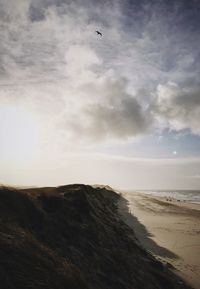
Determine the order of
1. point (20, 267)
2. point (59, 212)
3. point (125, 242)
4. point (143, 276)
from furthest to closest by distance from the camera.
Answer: point (125, 242)
point (59, 212)
point (143, 276)
point (20, 267)

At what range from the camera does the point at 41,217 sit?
35.9ft

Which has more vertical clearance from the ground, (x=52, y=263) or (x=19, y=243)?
(x=19, y=243)

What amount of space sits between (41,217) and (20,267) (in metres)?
4.34

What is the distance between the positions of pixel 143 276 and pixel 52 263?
16.1ft

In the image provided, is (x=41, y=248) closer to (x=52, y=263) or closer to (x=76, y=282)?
(x=52, y=263)

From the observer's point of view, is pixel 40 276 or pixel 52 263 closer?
pixel 40 276

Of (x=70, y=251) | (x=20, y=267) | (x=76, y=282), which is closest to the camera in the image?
(x=20, y=267)

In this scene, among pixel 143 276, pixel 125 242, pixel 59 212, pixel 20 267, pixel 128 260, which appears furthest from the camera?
pixel 125 242

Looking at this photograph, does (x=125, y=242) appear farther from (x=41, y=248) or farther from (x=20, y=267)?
(x=20, y=267)

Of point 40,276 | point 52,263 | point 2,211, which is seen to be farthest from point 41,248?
point 2,211

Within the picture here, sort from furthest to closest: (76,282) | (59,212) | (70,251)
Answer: (59,212)
(70,251)
(76,282)

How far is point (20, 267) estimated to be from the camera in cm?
663

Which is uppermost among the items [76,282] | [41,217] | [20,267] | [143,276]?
[41,217]

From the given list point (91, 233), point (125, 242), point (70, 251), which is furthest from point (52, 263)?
point (125, 242)
